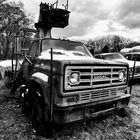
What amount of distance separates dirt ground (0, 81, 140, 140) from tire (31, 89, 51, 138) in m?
0.13

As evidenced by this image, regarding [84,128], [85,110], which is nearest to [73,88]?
[85,110]

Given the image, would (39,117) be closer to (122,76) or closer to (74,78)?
(74,78)

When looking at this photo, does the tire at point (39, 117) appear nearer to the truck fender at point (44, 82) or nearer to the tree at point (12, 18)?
the truck fender at point (44, 82)

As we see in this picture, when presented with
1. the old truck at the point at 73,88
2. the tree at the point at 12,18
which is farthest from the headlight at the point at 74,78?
the tree at the point at 12,18


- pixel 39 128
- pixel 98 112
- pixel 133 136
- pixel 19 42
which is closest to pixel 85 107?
pixel 98 112

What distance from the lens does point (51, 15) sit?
838cm

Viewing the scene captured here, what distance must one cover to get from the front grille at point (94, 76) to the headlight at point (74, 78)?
2.2 inches

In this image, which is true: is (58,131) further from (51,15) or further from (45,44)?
(51,15)

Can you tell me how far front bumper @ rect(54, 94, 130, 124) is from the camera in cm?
255

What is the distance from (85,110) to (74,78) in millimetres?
640

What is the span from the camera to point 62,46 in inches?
A: 168

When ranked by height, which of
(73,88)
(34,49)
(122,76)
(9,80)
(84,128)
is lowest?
(84,128)

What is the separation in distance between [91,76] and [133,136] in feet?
5.51

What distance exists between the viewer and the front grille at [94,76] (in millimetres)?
2629
